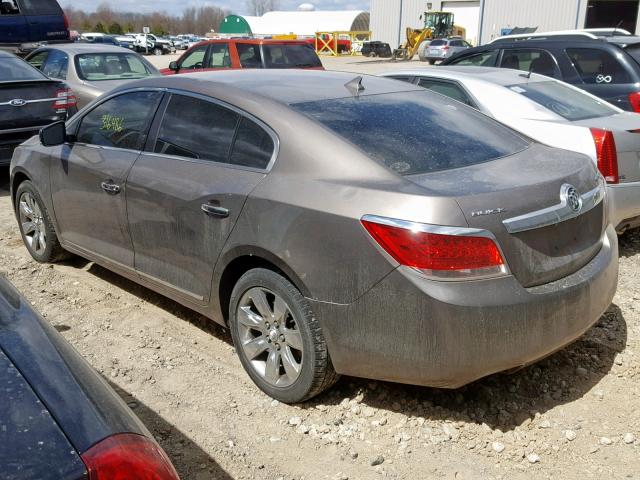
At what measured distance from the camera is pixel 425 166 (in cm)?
313

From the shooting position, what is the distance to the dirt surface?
9.54 ft

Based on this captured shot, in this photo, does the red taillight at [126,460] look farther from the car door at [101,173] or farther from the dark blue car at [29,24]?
the dark blue car at [29,24]

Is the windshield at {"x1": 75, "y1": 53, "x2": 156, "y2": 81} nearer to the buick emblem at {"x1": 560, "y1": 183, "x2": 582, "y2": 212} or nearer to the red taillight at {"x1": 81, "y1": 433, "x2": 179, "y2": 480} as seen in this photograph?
the buick emblem at {"x1": 560, "y1": 183, "x2": 582, "y2": 212}

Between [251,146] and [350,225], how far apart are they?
856mm

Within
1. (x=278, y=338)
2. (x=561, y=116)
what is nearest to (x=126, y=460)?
(x=278, y=338)

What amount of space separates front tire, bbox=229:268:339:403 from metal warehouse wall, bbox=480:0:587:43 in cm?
4800

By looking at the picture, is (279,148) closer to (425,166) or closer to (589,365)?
(425,166)

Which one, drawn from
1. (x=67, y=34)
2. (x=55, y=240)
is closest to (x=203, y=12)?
(x=67, y=34)

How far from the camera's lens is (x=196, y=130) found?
3.72m

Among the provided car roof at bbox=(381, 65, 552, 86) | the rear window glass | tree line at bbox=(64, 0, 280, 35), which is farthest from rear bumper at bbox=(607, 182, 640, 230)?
tree line at bbox=(64, 0, 280, 35)

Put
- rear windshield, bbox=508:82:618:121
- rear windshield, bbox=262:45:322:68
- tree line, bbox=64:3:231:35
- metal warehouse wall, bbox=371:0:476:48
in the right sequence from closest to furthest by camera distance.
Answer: rear windshield, bbox=508:82:618:121, rear windshield, bbox=262:45:322:68, metal warehouse wall, bbox=371:0:476:48, tree line, bbox=64:3:231:35

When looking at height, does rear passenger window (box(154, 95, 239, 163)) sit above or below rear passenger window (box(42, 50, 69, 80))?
above

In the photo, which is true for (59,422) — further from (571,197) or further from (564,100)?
(564,100)

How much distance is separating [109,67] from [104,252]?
24.5 ft
